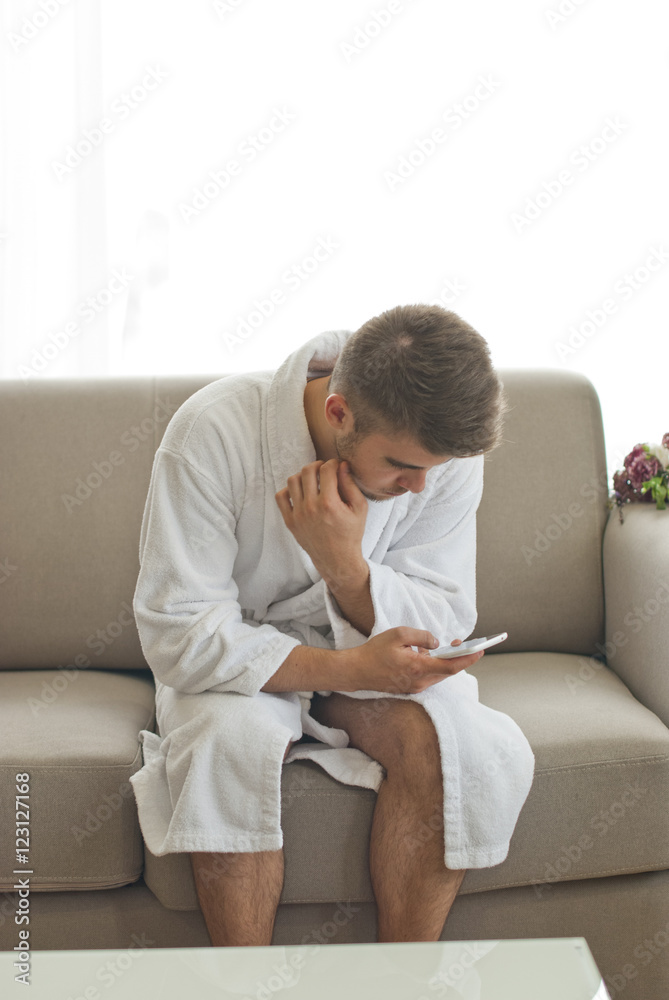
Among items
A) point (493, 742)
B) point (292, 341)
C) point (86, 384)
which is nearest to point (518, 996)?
point (493, 742)

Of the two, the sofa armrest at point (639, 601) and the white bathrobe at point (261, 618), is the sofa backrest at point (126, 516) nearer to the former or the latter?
the sofa armrest at point (639, 601)

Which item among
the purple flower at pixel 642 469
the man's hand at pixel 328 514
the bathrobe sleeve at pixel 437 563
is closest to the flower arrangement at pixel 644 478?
the purple flower at pixel 642 469

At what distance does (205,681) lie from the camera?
1324 millimetres

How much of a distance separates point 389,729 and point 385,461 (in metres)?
0.41

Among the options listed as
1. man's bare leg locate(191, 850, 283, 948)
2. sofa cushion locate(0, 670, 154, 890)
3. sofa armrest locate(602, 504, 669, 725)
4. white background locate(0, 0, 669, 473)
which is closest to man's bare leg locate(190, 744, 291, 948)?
man's bare leg locate(191, 850, 283, 948)

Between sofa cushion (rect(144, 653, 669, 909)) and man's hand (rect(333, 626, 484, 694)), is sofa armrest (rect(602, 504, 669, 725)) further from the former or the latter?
man's hand (rect(333, 626, 484, 694))

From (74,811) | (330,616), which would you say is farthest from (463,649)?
(74,811)

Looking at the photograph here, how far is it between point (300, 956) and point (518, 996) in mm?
213

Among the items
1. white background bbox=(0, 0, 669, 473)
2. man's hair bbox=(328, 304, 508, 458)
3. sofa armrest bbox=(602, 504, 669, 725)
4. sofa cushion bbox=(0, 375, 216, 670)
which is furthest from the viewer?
white background bbox=(0, 0, 669, 473)

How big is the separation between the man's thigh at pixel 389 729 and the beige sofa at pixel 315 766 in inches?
2.9

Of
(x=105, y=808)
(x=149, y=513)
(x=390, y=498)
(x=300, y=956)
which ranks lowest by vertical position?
(x=105, y=808)

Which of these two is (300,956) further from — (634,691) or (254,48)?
(254,48)

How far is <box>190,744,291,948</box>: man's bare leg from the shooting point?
122cm

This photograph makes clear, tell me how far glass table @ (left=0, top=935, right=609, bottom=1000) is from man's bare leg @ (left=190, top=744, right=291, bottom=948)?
12.7 inches
